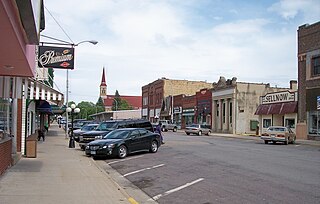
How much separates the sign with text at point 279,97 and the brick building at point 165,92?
103 ft

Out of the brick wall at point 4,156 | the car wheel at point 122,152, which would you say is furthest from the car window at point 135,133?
the brick wall at point 4,156

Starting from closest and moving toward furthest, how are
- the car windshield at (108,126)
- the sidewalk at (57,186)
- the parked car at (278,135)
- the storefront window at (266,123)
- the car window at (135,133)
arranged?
the sidewalk at (57,186)
the car window at (135,133)
the car windshield at (108,126)
the parked car at (278,135)
the storefront window at (266,123)

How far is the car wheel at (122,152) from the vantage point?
63.5ft

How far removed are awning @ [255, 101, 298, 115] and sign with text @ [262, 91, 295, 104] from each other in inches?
18.5

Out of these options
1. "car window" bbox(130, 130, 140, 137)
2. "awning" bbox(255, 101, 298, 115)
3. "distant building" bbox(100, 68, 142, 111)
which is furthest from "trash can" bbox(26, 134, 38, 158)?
"distant building" bbox(100, 68, 142, 111)

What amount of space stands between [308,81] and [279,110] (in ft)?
21.9

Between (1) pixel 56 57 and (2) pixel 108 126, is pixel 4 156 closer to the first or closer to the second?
(1) pixel 56 57

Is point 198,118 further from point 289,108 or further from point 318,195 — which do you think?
point 318,195

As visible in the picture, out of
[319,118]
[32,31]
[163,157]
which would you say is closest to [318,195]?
[32,31]

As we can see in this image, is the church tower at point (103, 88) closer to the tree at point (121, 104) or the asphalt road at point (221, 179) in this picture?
the tree at point (121, 104)

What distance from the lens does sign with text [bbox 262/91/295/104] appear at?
45.1m

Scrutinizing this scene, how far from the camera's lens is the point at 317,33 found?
1560 inches

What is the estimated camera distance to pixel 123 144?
1958cm

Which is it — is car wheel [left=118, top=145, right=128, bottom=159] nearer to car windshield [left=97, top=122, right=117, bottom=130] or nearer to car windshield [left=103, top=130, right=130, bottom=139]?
car windshield [left=103, top=130, right=130, bottom=139]
